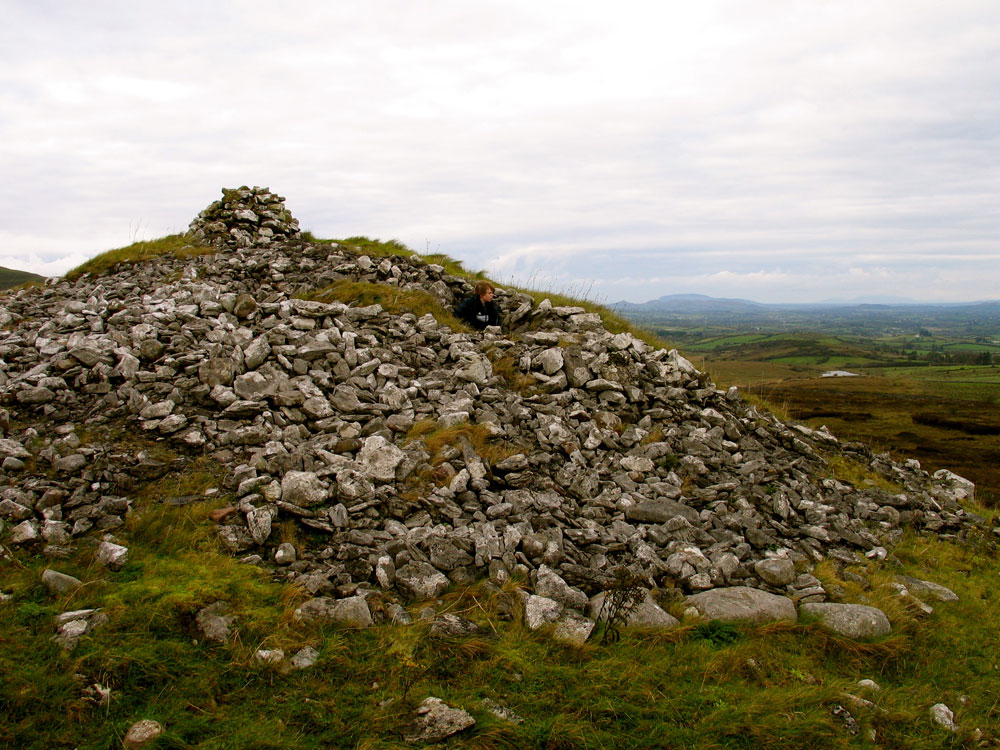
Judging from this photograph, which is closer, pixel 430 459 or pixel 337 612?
pixel 337 612

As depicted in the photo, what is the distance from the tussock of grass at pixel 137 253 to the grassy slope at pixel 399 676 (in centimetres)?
1215

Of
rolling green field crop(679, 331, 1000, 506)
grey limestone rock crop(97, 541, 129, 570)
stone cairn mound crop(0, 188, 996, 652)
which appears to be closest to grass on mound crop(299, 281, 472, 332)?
stone cairn mound crop(0, 188, 996, 652)

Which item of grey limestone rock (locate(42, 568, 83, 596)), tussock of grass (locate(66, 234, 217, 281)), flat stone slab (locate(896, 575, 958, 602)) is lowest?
flat stone slab (locate(896, 575, 958, 602))

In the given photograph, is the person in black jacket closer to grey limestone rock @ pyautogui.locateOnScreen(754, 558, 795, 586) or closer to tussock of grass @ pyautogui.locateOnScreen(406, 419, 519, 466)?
tussock of grass @ pyautogui.locateOnScreen(406, 419, 519, 466)

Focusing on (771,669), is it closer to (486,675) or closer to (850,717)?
(850,717)

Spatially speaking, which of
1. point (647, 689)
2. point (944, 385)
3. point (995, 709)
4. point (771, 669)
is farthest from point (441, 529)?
point (944, 385)

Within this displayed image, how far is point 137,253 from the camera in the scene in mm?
16281

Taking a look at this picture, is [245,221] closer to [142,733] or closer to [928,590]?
[142,733]

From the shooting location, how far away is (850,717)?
483 centimetres

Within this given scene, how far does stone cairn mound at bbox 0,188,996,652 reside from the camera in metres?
6.27

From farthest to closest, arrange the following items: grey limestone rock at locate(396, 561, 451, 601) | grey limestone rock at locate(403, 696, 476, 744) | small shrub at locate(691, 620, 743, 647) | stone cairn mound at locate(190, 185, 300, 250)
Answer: stone cairn mound at locate(190, 185, 300, 250)
grey limestone rock at locate(396, 561, 451, 601)
small shrub at locate(691, 620, 743, 647)
grey limestone rock at locate(403, 696, 476, 744)

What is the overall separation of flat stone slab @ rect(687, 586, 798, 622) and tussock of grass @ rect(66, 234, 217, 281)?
52.1 ft

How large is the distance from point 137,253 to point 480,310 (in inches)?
433

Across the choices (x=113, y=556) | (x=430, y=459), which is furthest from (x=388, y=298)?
(x=113, y=556)
